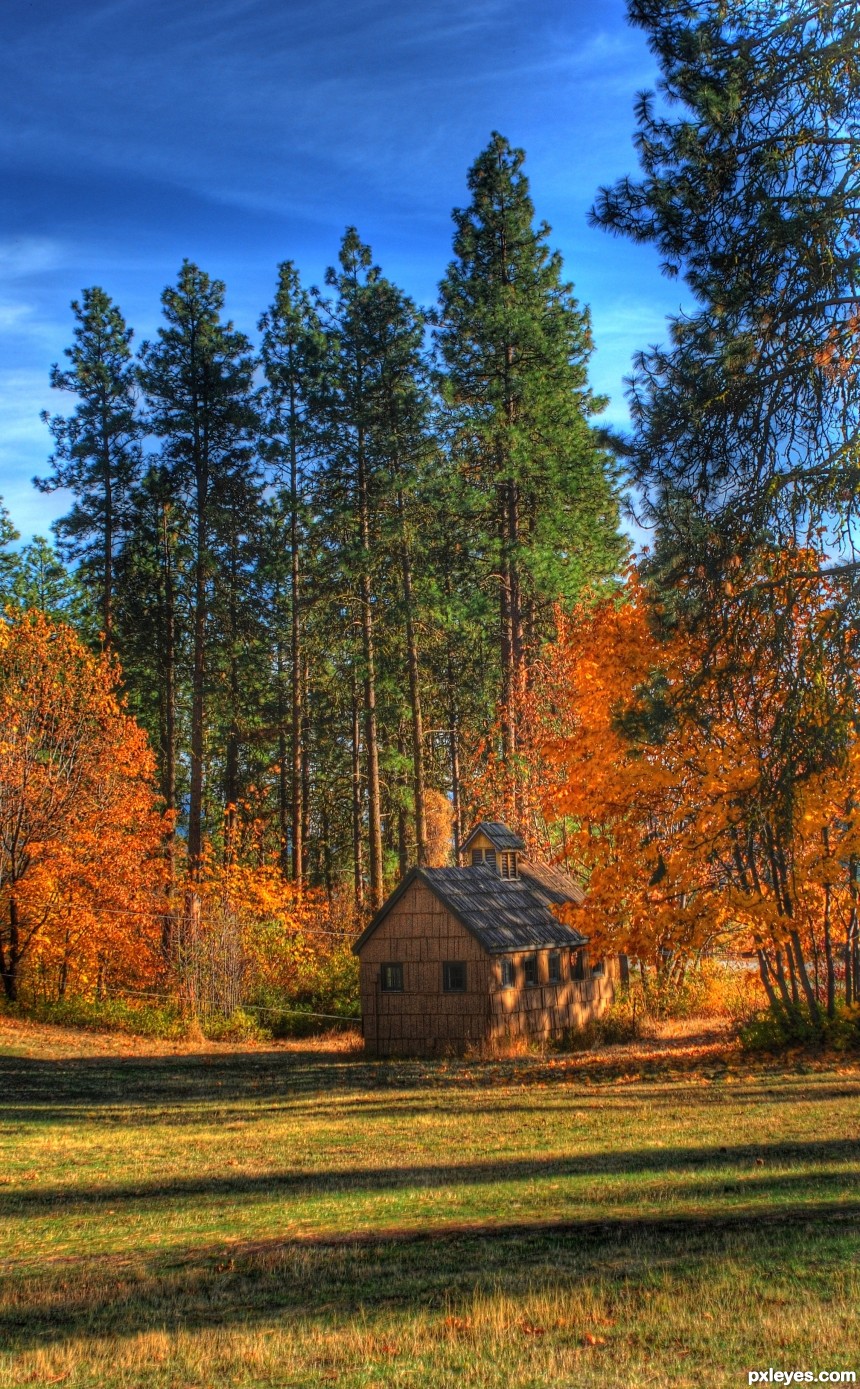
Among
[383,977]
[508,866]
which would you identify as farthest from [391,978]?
[508,866]

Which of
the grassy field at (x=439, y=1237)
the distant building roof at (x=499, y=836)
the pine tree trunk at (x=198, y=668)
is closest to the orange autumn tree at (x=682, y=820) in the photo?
the grassy field at (x=439, y=1237)

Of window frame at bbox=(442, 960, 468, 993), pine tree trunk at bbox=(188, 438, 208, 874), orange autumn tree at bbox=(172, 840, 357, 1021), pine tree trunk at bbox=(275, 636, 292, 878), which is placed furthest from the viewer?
pine tree trunk at bbox=(275, 636, 292, 878)

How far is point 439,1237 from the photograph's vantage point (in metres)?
9.16

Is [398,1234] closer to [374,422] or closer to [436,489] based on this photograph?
[436,489]

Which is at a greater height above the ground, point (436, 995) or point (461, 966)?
point (461, 966)

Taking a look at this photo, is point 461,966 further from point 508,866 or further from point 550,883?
point 550,883

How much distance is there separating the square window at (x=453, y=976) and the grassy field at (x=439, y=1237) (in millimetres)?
7819

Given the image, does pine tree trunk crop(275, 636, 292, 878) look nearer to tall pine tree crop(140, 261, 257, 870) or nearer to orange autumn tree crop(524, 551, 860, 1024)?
tall pine tree crop(140, 261, 257, 870)

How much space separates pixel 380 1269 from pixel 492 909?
2059cm

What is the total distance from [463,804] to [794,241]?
37234mm

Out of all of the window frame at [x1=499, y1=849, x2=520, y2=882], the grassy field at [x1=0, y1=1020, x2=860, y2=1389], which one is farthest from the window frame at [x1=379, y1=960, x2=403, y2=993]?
the grassy field at [x1=0, y1=1020, x2=860, y2=1389]

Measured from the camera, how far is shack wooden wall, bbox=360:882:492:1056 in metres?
27.1

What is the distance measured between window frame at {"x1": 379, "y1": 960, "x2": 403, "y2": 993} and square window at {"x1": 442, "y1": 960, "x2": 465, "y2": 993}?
4.08 feet

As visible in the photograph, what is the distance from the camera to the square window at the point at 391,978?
92.9 ft
